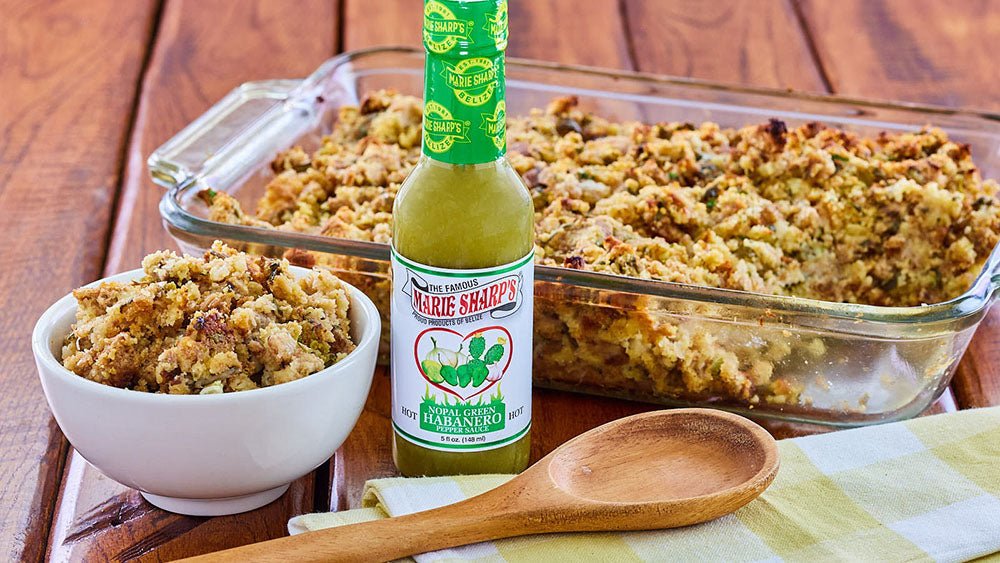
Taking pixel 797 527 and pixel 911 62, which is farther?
pixel 911 62

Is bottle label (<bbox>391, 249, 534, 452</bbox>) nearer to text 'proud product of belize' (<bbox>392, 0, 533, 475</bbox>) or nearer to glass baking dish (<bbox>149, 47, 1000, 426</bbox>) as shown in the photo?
text 'proud product of belize' (<bbox>392, 0, 533, 475</bbox>)

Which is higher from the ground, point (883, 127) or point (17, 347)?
point (883, 127)

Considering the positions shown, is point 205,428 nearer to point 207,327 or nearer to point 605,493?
point 207,327

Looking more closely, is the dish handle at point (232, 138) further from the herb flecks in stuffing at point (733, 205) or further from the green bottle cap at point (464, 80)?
the green bottle cap at point (464, 80)

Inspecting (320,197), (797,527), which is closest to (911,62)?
(320,197)

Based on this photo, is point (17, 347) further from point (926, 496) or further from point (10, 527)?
point (926, 496)

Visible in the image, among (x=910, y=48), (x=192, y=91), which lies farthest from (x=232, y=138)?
(x=910, y=48)

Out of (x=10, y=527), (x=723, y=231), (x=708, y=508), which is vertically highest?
(x=723, y=231)
